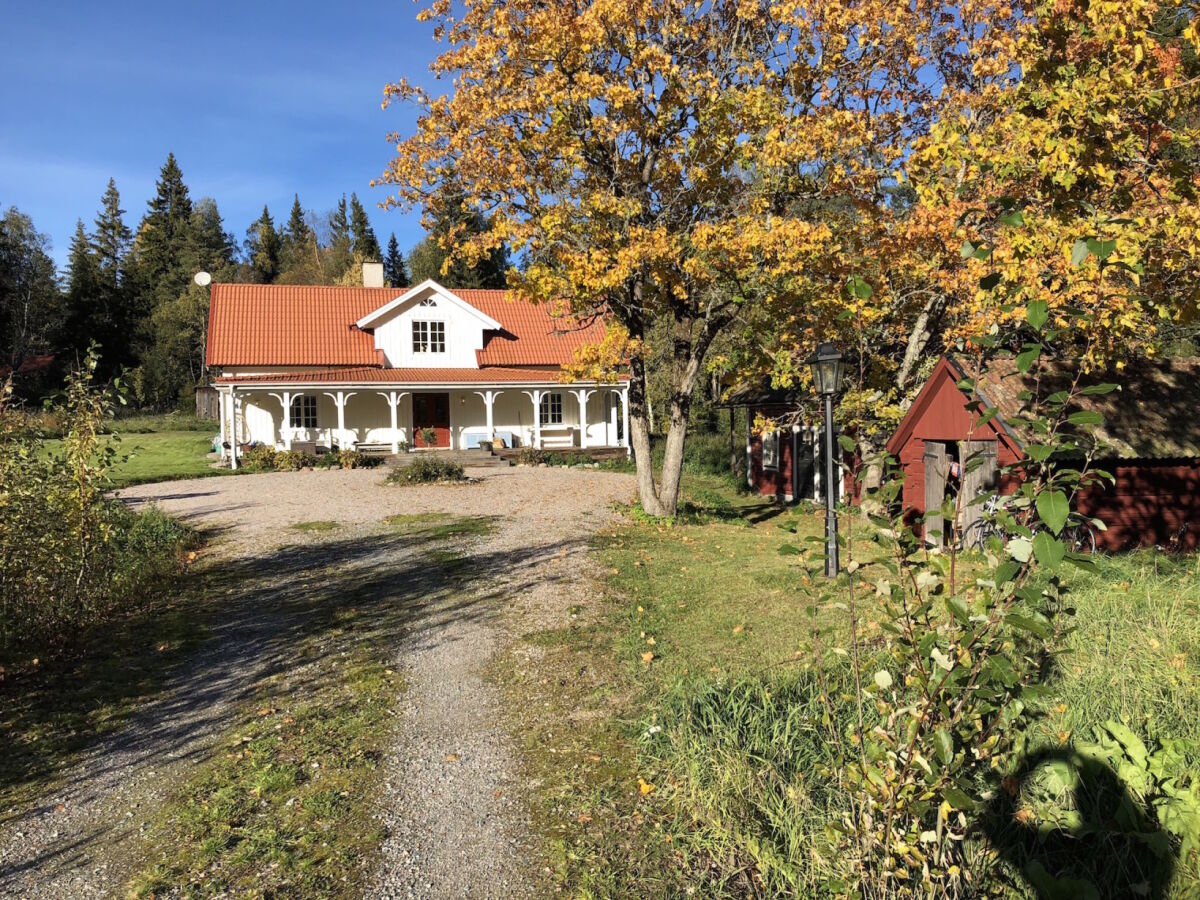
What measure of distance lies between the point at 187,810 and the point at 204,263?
214ft

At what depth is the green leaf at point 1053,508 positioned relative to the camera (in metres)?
1.99

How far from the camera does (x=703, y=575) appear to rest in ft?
32.3

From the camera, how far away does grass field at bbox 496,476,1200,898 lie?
11.1 feet

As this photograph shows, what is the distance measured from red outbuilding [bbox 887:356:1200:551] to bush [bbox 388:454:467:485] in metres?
12.4

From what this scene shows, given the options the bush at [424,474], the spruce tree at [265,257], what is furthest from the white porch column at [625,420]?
the spruce tree at [265,257]

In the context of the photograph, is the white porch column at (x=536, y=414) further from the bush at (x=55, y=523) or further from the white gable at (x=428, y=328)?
the bush at (x=55, y=523)

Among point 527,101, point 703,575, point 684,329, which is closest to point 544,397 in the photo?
point 684,329

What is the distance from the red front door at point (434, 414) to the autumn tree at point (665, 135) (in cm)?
1715

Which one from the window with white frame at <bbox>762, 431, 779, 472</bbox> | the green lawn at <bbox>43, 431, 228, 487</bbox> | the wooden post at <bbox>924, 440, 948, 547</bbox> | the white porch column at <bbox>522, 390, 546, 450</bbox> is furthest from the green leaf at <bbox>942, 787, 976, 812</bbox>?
the white porch column at <bbox>522, 390, 546, 450</bbox>

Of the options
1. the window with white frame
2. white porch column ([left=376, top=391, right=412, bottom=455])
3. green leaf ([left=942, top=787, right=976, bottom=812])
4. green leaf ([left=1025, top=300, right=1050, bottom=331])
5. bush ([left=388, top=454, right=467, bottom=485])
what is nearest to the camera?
green leaf ([left=1025, top=300, right=1050, bottom=331])

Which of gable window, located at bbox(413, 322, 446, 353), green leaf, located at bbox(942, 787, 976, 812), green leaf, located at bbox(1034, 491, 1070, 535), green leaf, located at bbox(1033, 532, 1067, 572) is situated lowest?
green leaf, located at bbox(942, 787, 976, 812)

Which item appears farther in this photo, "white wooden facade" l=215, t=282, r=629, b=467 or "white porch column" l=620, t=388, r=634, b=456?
"white porch column" l=620, t=388, r=634, b=456

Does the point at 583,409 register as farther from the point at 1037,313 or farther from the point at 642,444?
the point at 1037,313

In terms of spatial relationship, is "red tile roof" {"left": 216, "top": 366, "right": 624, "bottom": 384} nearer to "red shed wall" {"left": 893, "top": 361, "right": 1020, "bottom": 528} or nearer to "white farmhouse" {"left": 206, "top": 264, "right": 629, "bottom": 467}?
"white farmhouse" {"left": 206, "top": 264, "right": 629, "bottom": 467}
